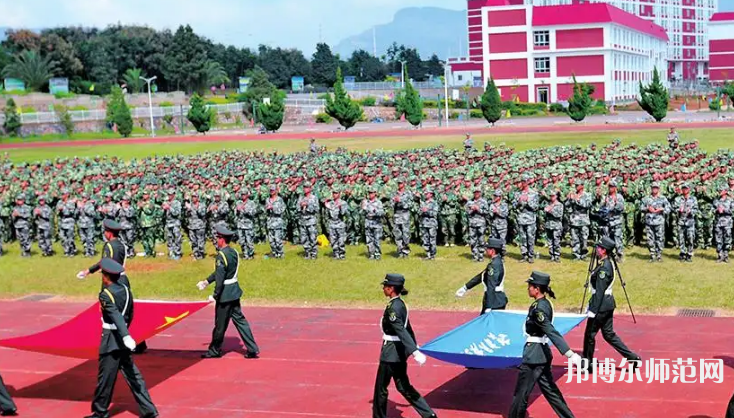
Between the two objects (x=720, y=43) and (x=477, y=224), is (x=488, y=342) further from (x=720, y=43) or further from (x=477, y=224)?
(x=720, y=43)

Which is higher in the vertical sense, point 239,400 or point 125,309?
point 125,309

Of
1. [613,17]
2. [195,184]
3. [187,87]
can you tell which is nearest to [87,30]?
[187,87]

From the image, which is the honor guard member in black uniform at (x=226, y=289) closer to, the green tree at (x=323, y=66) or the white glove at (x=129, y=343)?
the white glove at (x=129, y=343)

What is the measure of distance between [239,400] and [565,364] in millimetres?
4138

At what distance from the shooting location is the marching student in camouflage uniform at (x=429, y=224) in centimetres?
2030

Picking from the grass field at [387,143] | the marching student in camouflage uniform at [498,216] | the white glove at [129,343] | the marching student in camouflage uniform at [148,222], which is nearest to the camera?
the white glove at [129,343]

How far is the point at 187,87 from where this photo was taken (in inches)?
3915

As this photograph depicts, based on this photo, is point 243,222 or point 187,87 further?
point 187,87

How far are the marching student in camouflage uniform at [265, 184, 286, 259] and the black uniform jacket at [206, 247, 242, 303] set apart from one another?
789 centimetres

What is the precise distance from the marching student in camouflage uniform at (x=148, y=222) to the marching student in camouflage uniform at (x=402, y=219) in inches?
227

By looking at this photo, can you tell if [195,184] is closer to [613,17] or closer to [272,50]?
[613,17]

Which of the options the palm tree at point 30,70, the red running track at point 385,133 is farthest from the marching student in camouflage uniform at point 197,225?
the palm tree at point 30,70

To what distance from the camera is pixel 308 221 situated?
20.9 meters

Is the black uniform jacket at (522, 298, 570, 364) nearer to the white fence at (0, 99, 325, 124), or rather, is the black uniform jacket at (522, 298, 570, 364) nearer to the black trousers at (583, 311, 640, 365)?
the black trousers at (583, 311, 640, 365)
